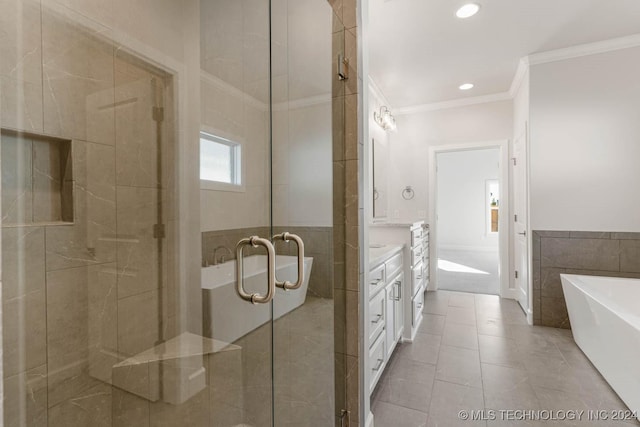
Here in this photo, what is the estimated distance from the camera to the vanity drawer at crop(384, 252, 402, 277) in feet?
7.32

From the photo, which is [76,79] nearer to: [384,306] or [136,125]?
[136,125]

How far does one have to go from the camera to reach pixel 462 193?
9.08 m

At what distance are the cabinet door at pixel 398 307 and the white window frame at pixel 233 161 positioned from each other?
186 centimetres

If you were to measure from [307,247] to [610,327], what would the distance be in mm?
2180

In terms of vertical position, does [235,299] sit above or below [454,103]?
below

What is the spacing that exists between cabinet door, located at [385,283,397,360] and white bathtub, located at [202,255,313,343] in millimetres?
1278

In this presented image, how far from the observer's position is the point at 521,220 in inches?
147

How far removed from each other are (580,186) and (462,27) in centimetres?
200

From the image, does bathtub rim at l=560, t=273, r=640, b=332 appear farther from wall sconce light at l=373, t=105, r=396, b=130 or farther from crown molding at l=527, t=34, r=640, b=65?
wall sconce light at l=373, t=105, r=396, b=130

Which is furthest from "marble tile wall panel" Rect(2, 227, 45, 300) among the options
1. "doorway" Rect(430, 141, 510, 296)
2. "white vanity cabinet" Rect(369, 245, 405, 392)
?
"doorway" Rect(430, 141, 510, 296)

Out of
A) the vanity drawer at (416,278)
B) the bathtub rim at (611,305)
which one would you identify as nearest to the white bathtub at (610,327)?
the bathtub rim at (611,305)

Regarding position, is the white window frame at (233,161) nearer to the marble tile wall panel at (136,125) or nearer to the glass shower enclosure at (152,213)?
the glass shower enclosure at (152,213)

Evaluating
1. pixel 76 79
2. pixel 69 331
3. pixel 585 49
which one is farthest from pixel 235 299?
pixel 585 49

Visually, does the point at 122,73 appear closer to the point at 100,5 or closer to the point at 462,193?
the point at 100,5
